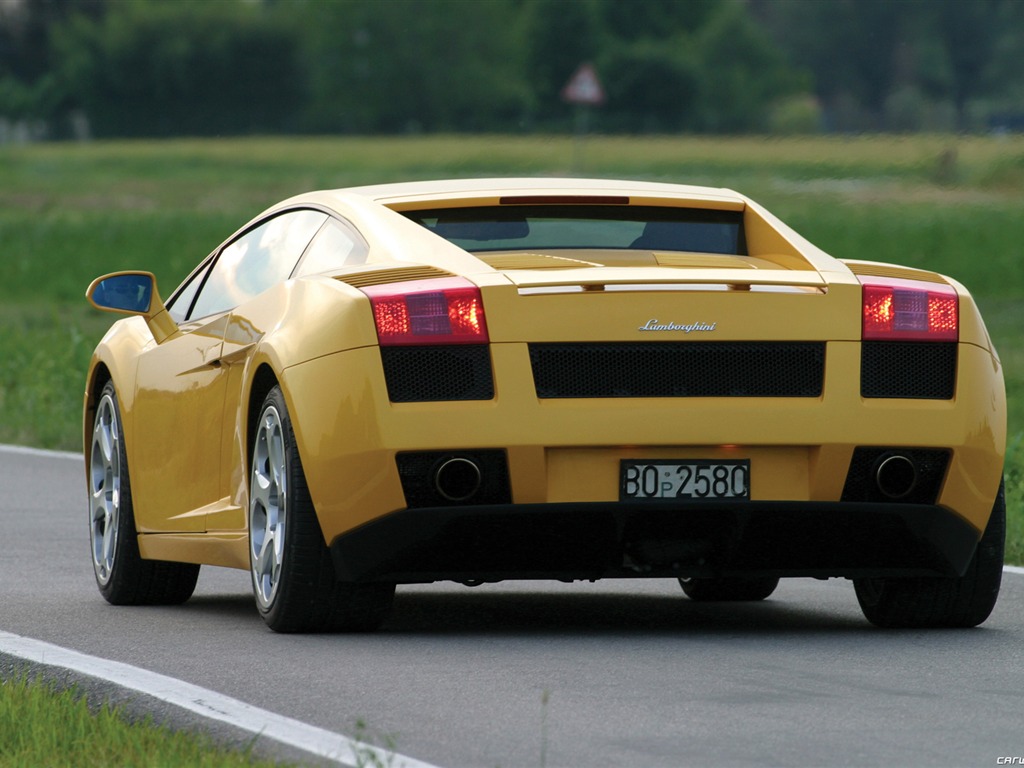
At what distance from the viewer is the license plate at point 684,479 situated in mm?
6734

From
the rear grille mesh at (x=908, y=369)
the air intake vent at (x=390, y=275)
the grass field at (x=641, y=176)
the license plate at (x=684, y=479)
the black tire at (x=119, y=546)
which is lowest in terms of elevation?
the grass field at (x=641, y=176)

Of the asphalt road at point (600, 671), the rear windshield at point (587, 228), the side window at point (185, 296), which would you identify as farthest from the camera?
the side window at point (185, 296)

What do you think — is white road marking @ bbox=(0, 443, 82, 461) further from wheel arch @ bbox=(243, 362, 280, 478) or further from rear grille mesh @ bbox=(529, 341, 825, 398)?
rear grille mesh @ bbox=(529, 341, 825, 398)

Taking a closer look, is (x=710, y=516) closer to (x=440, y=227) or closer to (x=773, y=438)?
(x=773, y=438)

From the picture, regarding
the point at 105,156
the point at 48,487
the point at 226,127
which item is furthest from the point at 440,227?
the point at 226,127

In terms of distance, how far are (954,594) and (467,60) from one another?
9895cm

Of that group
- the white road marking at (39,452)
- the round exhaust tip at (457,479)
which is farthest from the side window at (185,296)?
the white road marking at (39,452)

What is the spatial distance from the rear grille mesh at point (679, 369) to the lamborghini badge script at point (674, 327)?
0.15 feet

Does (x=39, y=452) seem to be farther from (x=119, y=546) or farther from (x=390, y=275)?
(x=390, y=275)

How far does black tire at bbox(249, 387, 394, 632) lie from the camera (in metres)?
6.90

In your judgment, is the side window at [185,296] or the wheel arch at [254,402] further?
the side window at [185,296]

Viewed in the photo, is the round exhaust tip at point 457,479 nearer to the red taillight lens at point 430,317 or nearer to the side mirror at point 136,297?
the red taillight lens at point 430,317

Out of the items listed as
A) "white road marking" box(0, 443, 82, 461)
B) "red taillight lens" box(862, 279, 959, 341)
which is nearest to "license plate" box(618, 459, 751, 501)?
"red taillight lens" box(862, 279, 959, 341)

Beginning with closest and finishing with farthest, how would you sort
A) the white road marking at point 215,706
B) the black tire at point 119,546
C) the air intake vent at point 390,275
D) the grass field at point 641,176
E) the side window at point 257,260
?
1. the white road marking at point 215,706
2. the air intake vent at point 390,275
3. the side window at point 257,260
4. the black tire at point 119,546
5. the grass field at point 641,176
